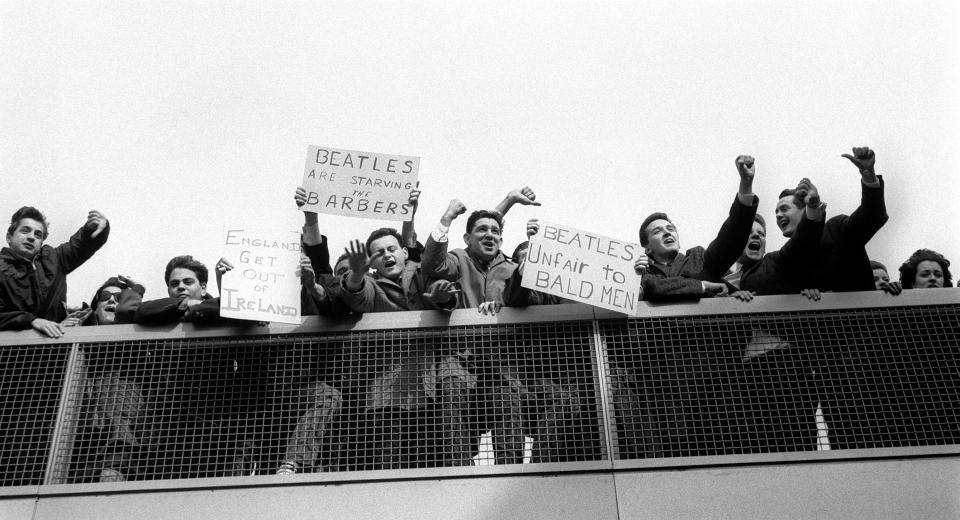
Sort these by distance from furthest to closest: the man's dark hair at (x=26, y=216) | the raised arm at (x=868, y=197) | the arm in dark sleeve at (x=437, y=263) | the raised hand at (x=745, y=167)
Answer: the man's dark hair at (x=26, y=216)
the arm in dark sleeve at (x=437, y=263)
the raised hand at (x=745, y=167)
the raised arm at (x=868, y=197)

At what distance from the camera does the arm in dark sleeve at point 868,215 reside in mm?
7762

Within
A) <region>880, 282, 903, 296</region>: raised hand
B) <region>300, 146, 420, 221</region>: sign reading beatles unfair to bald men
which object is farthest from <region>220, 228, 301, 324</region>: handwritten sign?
<region>880, 282, 903, 296</region>: raised hand

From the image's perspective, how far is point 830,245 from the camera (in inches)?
319

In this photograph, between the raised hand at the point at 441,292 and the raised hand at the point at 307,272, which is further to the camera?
the raised hand at the point at 307,272

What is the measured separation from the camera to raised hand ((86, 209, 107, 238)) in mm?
8547

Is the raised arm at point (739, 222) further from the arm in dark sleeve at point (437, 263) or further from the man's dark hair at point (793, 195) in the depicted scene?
the arm in dark sleeve at point (437, 263)

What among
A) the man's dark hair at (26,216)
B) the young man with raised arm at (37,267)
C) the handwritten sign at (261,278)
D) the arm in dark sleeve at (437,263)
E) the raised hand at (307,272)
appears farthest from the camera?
the man's dark hair at (26,216)

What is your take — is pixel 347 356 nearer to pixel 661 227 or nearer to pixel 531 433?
pixel 531 433

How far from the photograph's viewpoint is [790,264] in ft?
26.4

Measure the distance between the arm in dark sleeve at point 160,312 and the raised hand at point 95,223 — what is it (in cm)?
112

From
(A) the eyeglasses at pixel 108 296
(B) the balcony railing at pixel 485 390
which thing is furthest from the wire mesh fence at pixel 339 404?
(A) the eyeglasses at pixel 108 296

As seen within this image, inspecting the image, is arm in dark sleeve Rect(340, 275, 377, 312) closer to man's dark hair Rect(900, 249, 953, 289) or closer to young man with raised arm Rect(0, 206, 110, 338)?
young man with raised arm Rect(0, 206, 110, 338)

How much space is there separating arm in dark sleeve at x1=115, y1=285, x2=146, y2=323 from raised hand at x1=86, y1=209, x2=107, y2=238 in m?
0.59

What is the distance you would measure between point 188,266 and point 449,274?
6.78 ft
